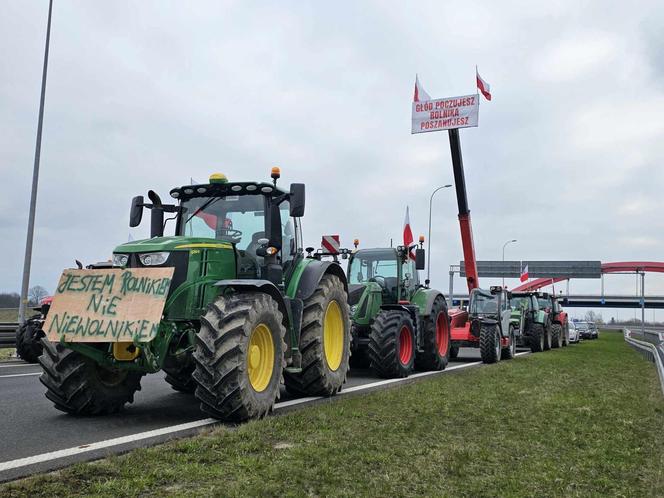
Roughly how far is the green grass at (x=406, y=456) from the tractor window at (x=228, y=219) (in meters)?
2.29

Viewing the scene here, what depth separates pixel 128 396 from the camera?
7207mm

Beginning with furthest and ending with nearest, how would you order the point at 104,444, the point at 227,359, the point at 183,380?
the point at 183,380 < the point at 227,359 < the point at 104,444

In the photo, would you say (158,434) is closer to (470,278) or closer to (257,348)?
(257,348)

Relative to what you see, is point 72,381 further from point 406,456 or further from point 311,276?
point 406,456

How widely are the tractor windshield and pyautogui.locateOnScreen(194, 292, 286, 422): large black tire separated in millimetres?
1449

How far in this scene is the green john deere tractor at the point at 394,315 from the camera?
37.1 feet

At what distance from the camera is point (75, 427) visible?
20.5 ft

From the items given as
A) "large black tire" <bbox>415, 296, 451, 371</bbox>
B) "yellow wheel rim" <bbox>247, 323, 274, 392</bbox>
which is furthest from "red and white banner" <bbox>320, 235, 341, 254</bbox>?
"yellow wheel rim" <bbox>247, 323, 274, 392</bbox>

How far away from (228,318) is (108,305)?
1.24 metres

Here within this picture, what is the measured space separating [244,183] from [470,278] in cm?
1268

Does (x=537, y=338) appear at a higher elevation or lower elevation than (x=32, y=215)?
lower

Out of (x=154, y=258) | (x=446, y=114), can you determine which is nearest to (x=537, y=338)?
Result: (x=446, y=114)

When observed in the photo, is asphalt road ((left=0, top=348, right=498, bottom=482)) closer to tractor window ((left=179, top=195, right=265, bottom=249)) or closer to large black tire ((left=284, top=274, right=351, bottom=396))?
large black tire ((left=284, top=274, right=351, bottom=396))

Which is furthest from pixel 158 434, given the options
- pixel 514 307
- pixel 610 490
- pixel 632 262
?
pixel 632 262
